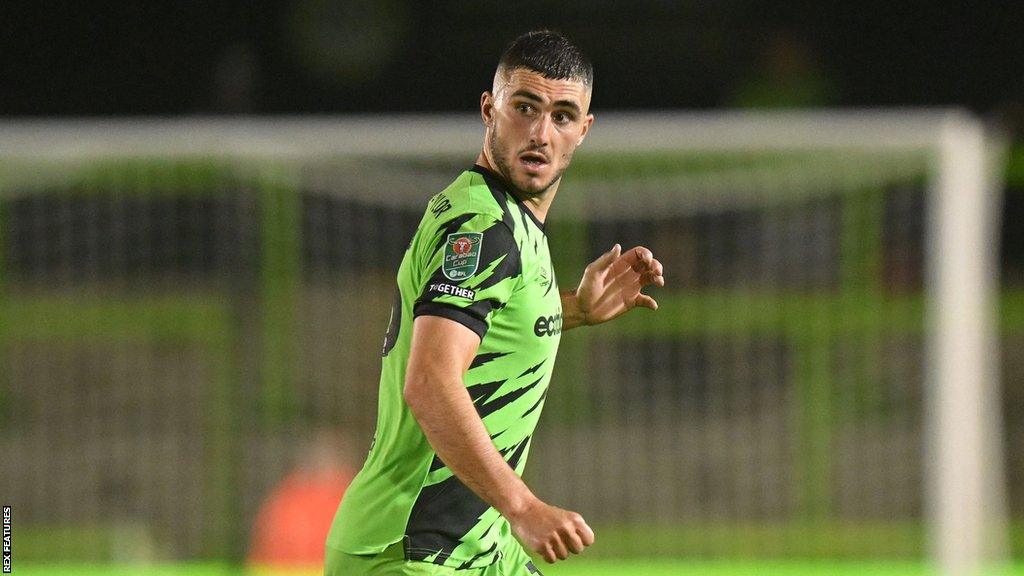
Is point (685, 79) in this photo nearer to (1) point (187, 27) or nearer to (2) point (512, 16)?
(2) point (512, 16)

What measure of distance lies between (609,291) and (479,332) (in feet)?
2.80

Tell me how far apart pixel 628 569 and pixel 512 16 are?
18.8ft

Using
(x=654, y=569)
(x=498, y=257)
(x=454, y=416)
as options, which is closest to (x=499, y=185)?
(x=498, y=257)

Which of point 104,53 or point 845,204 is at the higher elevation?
point 104,53

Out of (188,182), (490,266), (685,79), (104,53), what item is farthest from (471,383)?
(104,53)

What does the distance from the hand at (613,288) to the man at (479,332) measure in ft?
1.46

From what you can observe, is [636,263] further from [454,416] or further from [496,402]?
[454,416]

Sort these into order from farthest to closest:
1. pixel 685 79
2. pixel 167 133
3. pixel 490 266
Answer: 1. pixel 685 79
2. pixel 167 133
3. pixel 490 266

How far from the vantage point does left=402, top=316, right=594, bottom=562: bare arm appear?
8.45ft

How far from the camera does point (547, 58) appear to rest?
2.96 meters

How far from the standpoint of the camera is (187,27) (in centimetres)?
1188

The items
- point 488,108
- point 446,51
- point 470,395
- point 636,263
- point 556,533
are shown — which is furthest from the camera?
point 446,51

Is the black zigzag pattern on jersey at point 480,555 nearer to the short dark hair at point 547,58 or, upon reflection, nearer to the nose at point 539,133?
the nose at point 539,133

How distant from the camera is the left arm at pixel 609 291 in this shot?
345 centimetres
